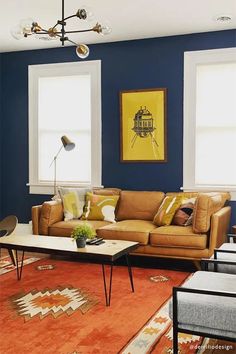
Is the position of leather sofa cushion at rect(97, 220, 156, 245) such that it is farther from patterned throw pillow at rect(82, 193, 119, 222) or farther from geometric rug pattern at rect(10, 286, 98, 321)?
geometric rug pattern at rect(10, 286, 98, 321)

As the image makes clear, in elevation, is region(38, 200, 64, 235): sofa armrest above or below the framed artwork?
below

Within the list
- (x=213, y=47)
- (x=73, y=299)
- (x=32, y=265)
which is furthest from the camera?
(x=213, y=47)

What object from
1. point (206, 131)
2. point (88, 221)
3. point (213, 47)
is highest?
point (213, 47)

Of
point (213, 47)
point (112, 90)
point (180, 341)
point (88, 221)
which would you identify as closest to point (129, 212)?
point (88, 221)

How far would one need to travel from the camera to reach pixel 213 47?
227 inches

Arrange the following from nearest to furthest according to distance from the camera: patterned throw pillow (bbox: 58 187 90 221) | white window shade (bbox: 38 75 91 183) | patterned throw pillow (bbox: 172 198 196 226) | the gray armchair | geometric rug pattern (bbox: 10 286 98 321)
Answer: the gray armchair → geometric rug pattern (bbox: 10 286 98 321) → patterned throw pillow (bbox: 172 198 196 226) → patterned throw pillow (bbox: 58 187 90 221) → white window shade (bbox: 38 75 91 183)

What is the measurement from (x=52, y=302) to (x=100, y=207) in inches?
80.9

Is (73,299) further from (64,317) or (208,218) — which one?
(208,218)

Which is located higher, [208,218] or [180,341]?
[208,218]

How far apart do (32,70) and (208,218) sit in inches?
138

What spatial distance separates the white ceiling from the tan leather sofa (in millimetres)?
1955

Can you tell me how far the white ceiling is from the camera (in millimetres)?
4727

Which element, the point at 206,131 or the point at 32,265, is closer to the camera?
the point at 32,265

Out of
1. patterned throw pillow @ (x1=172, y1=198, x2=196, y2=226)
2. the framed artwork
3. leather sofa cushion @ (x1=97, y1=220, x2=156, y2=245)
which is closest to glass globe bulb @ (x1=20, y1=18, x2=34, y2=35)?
leather sofa cushion @ (x1=97, y1=220, x2=156, y2=245)
